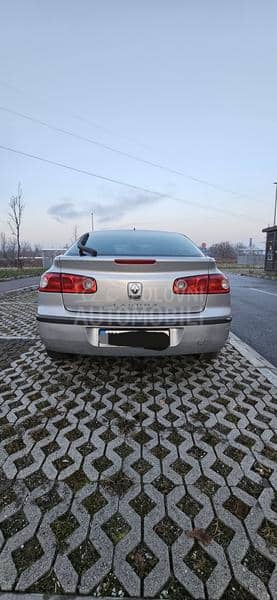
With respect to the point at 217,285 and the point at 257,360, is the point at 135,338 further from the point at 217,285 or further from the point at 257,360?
the point at 257,360

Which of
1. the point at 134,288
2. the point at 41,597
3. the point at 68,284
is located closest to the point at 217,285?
the point at 134,288

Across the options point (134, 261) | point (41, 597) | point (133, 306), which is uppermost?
point (134, 261)

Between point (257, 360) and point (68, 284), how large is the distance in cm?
243

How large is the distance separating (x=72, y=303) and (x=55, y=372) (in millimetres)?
1057

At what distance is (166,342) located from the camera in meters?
2.27

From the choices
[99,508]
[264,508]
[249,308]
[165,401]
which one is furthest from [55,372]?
[249,308]

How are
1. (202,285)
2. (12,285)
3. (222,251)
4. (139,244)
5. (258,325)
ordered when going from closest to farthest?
(202,285) → (139,244) → (258,325) → (12,285) → (222,251)

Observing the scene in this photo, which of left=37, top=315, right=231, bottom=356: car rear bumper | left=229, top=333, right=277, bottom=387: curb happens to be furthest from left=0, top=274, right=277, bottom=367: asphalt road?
left=37, top=315, right=231, bottom=356: car rear bumper

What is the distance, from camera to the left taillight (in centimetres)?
222

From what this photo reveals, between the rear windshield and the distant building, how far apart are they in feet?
74.2

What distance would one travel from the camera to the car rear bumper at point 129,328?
223 cm

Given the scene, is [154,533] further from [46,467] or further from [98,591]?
[46,467]

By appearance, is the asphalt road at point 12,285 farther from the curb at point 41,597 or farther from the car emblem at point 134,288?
the curb at point 41,597

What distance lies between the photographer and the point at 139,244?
9.61 ft
